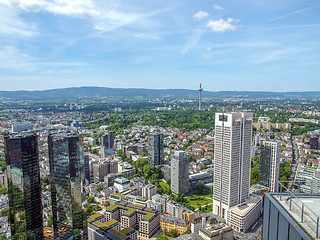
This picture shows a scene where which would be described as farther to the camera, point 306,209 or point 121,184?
point 121,184

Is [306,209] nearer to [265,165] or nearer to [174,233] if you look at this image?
[174,233]

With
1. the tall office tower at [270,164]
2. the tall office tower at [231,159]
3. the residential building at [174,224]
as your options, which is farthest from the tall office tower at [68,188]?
the tall office tower at [270,164]

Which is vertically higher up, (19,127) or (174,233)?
(19,127)

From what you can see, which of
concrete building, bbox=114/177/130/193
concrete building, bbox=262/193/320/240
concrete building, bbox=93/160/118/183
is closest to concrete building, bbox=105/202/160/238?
concrete building, bbox=114/177/130/193

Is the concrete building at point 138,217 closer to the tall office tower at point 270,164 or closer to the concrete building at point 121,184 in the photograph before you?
the concrete building at point 121,184

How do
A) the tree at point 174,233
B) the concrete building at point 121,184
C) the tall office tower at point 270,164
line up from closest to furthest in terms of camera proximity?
the tree at point 174,233
the tall office tower at point 270,164
the concrete building at point 121,184

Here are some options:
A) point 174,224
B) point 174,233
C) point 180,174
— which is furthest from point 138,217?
point 180,174
